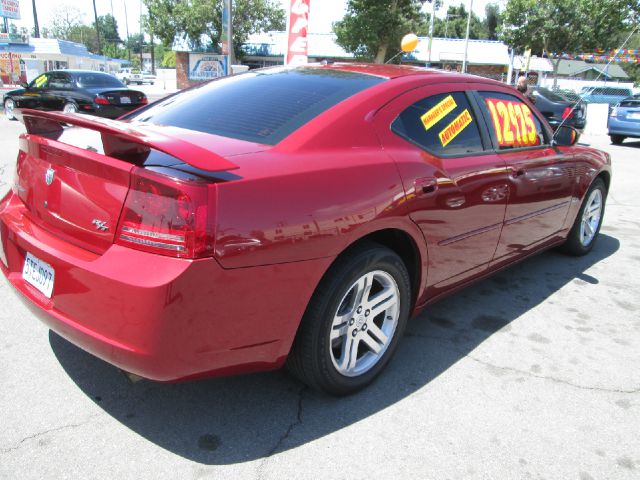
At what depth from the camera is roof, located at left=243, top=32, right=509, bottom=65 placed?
137ft

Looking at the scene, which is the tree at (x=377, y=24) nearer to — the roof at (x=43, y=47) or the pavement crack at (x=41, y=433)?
the roof at (x=43, y=47)

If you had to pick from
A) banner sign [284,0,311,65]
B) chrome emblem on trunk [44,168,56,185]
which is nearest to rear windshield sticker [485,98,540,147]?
chrome emblem on trunk [44,168,56,185]

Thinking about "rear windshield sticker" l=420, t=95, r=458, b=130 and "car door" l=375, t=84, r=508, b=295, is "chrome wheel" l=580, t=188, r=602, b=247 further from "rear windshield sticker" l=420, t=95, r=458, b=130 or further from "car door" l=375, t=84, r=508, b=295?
"rear windshield sticker" l=420, t=95, r=458, b=130

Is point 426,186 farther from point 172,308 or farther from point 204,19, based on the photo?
point 204,19

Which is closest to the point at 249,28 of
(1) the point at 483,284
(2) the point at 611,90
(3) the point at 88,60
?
(3) the point at 88,60

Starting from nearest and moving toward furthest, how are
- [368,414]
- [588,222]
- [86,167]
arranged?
[86,167], [368,414], [588,222]

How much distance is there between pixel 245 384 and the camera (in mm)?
2715

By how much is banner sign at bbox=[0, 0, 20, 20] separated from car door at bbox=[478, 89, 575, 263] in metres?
52.5

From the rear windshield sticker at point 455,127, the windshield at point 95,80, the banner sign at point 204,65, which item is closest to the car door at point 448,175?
the rear windshield sticker at point 455,127

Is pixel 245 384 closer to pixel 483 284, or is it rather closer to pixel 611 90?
pixel 483 284

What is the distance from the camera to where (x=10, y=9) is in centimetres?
4591

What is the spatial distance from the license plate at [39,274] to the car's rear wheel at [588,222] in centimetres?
416

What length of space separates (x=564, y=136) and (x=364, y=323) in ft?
8.57

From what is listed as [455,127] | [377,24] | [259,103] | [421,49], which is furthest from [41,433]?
[421,49]
